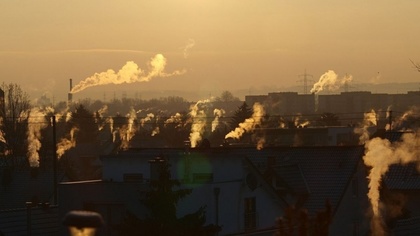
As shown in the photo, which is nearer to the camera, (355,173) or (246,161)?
(246,161)

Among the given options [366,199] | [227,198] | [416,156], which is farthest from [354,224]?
[416,156]

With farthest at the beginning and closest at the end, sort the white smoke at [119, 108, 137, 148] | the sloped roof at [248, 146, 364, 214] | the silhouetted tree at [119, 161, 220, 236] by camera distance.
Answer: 1. the white smoke at [119, 108, 137, 148]
2. the sloped roof at [248, 146, 364, 214]
3. the silhouetted tree at [119, 161, 220, 236]

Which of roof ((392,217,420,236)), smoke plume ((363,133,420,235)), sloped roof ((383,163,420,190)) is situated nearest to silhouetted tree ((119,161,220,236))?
roof ((392,217,420,236))

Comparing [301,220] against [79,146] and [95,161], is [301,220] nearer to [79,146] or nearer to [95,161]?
[95,161]

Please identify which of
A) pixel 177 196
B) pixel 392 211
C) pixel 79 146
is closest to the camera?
pixel 177 196

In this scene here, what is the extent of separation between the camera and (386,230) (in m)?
38.4

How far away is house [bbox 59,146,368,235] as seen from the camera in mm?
41125

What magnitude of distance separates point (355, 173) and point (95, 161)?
5055 cm

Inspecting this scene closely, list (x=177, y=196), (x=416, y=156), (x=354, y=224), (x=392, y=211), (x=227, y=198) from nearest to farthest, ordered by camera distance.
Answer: (x=177, y=196), (x=227, y=198), (x=354, y=224), (x=392, y=211), (x=416, y=156)

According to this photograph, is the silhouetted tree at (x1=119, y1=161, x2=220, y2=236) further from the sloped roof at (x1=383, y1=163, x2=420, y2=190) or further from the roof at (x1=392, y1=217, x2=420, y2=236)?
the sloped roof at (x1=383, y1=163, x2=420, y2=190)

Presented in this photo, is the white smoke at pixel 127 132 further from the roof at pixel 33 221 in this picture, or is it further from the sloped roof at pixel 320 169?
the roof at pixel 33 221

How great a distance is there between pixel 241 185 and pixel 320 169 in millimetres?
6336

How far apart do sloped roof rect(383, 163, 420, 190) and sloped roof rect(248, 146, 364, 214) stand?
7.77 m

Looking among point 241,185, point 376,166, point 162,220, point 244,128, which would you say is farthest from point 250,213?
point 244,128
